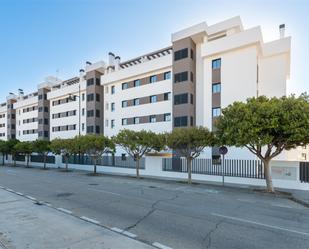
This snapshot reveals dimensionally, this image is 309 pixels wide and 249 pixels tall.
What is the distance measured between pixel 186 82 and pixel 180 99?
2.40 metres

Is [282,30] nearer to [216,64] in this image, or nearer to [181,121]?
[216,64]

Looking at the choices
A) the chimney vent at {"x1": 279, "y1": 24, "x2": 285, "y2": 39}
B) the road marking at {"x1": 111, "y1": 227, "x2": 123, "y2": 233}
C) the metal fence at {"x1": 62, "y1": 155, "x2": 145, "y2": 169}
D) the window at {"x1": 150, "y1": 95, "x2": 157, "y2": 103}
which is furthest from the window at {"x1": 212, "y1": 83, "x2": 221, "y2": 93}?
the road marking at {"x1": 111, "y1": 227, "x2": 123, "y2": 233}

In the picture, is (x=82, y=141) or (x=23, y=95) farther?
(x=23, y=95)

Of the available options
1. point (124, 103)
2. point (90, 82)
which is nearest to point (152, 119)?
point (124, 103)

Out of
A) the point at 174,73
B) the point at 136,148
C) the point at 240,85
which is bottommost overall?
the point at 136,148

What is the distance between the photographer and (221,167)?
742 inches

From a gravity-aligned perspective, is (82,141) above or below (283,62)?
below

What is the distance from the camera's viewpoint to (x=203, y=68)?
2938 cm

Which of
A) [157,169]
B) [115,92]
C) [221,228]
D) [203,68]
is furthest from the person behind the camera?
[115,92]

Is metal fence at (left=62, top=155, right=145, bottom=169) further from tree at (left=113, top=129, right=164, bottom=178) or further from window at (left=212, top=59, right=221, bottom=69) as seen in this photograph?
window at (left=212, top=59, right=221, bottom=69)

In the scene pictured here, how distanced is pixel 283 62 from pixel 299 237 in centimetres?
2594

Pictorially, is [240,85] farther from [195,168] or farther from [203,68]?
[195,168]

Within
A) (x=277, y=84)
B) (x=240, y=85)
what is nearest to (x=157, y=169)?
(x=240, y=85)

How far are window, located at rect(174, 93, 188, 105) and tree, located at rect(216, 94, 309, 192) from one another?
51.6 feet
